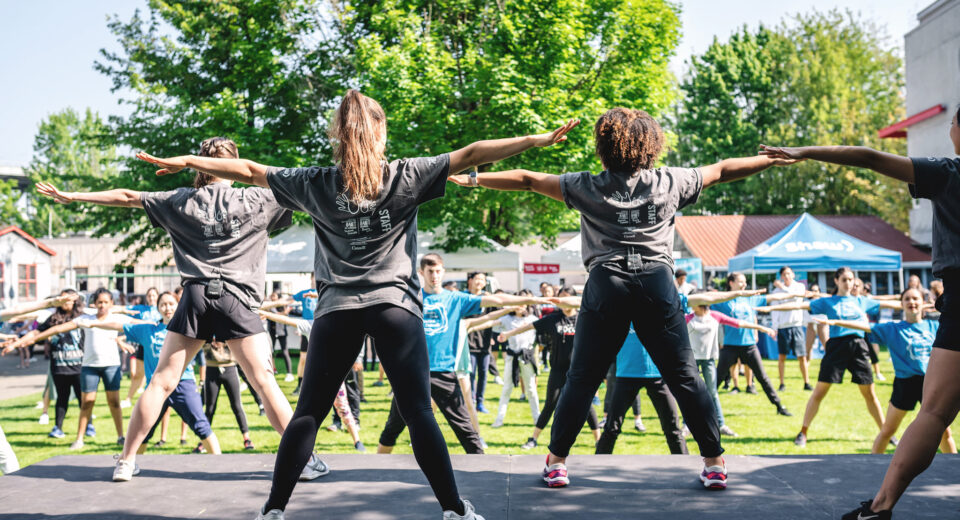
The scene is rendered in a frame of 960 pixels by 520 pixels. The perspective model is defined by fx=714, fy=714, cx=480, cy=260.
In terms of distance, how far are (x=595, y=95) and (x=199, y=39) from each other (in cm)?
1188

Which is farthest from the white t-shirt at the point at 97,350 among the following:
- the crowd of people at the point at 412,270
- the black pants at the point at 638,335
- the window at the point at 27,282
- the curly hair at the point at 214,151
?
the window at the point at 27,282

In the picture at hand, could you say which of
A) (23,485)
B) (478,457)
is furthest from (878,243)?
(23,485)

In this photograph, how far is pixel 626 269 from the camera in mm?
3391

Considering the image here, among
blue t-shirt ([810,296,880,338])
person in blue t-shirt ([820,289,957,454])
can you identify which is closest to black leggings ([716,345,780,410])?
blue t-shirt ([810,296,880,338])

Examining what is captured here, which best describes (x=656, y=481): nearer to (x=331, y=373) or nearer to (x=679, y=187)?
(x=679, y=187)

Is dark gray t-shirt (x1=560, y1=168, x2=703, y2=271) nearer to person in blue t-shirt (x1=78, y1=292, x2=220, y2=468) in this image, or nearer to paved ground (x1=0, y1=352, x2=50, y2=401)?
person in blue t-shirt (x1=78, y1=292, x2=220, y2=468)

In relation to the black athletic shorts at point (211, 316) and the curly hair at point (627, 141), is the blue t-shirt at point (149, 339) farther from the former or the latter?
the curly hair at point (627, 141)

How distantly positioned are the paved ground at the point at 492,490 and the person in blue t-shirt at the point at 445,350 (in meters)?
1.15

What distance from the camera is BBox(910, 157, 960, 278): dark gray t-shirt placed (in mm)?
2971

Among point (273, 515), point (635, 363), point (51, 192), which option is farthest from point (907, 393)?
point (51, 192)

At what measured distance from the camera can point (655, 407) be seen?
585 cm

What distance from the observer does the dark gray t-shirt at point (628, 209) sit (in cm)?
342

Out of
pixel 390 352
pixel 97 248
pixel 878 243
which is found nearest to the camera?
pixel 390 352

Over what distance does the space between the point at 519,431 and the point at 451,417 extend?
417 cm
